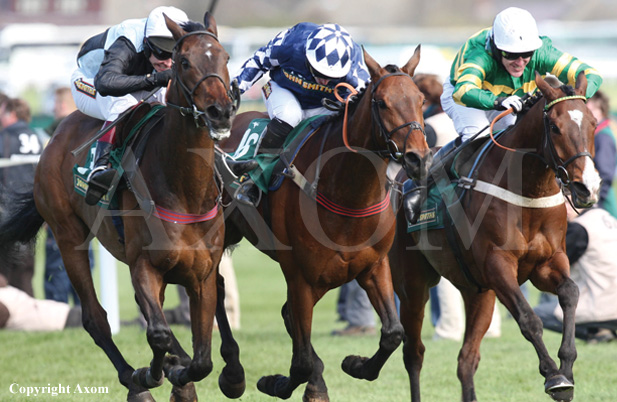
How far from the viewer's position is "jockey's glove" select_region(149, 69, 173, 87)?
5.36 metres

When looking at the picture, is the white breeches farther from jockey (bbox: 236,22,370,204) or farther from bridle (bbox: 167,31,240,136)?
bridle (bbox: 167,31,240,136)

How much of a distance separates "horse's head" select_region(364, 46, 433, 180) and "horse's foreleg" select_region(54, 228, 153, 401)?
2346 mm

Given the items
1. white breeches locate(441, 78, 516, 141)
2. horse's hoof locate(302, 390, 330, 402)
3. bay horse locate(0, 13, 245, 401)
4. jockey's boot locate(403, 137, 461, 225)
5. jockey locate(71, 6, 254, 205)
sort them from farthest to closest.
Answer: white breeches locate(441, 78, 516, 141) → jockey's boot locate(403, 137, 461, 225) → horse's hoof locate(302, 390, 330, 402) → jockey locate(71, 6, 254, 205) → bay horse locate(0, 13, 245, 401)

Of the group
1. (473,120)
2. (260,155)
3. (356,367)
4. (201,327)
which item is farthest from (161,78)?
(473,120)

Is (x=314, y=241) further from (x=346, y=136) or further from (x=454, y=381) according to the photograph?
(x=454, y=381)

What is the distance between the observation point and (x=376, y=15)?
2224 inches

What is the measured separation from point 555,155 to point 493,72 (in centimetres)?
115

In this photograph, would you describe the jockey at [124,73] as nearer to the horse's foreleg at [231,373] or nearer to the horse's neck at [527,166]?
the horse's foreleg at [231,373]

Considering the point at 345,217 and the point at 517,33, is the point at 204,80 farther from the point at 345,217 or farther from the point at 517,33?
the point at 517,33

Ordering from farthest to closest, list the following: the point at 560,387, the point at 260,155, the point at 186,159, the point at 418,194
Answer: the point at 418,194 → the point at 260,155 → the point at 186,159 → the point at 560,387

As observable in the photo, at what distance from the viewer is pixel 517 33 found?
19.8ft

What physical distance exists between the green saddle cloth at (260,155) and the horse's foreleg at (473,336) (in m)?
1.64

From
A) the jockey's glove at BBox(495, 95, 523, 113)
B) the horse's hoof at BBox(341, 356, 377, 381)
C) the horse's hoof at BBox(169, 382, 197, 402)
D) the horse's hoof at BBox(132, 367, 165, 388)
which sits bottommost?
the horse's hoof at BBox(169, 382, 197, 402)

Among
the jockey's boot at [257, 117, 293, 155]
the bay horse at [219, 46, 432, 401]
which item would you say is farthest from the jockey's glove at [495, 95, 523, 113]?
the jockey's boot at [257, 117, 293, 155]
